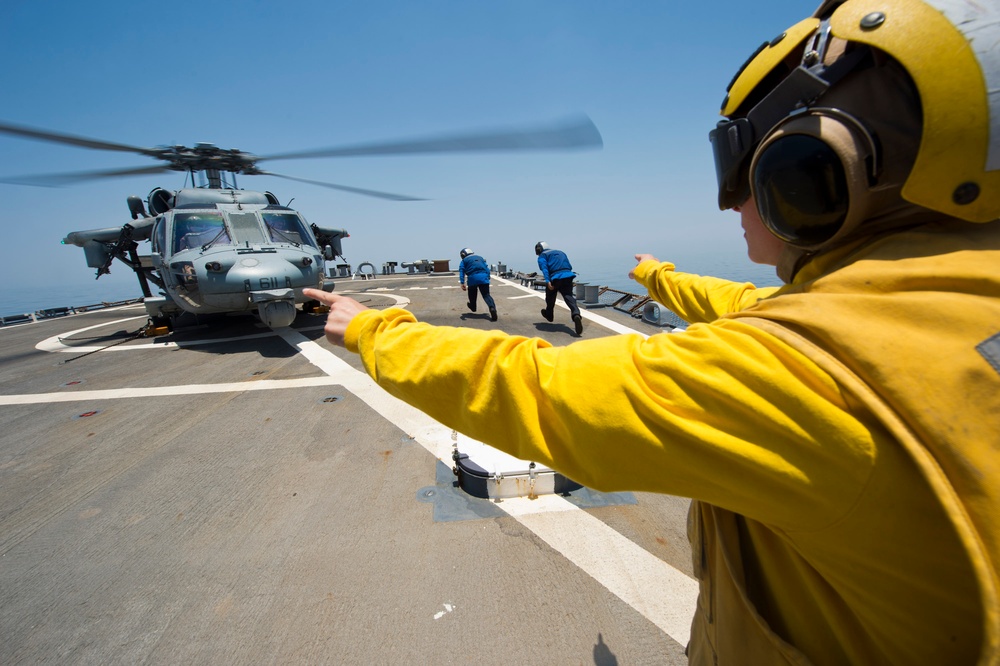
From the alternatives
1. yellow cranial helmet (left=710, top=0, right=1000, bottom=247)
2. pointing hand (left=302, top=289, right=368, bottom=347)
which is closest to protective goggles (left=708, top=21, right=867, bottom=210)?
yellow cranial helmet (left=710, top=0, right=1000, bottom=247)

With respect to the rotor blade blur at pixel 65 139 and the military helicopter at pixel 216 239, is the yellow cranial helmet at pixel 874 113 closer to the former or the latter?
the military helicopter at pixel 216 239

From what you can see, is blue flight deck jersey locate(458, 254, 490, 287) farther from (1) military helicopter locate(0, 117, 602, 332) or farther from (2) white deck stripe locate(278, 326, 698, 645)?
(2) white deck stripe locate(278, 326, 698, 645)

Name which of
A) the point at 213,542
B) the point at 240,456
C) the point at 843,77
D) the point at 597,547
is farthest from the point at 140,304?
the point at 843,77

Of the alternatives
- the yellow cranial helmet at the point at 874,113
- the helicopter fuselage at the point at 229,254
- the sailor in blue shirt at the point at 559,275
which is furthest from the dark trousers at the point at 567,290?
the yellow cranial helmet at the point at 874,113

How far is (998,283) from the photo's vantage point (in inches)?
22.5

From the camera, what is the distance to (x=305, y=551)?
2.62 m

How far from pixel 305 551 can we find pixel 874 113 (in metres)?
3.29

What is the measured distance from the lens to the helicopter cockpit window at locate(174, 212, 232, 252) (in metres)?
8.25

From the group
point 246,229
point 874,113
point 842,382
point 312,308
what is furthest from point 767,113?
point 312,308

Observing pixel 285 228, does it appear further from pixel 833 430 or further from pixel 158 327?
pixel 833 430

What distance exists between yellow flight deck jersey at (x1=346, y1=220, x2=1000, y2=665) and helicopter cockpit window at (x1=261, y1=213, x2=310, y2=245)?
974 cm

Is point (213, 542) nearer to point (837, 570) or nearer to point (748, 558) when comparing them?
point (748, 558)

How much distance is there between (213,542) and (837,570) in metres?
3.40

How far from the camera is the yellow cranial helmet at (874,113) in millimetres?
685
